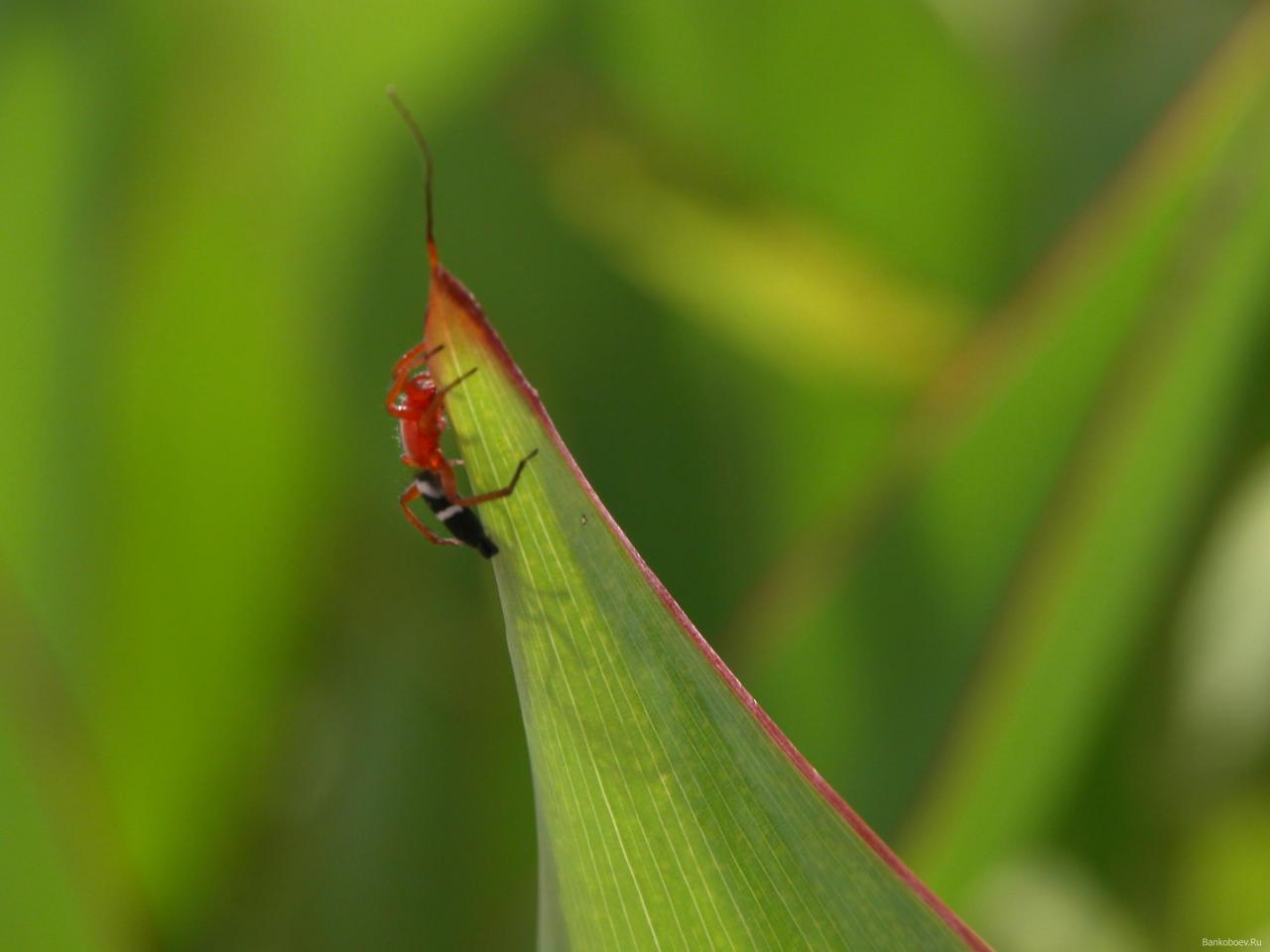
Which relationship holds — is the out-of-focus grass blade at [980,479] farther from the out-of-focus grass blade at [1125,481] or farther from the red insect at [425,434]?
the red insect at [425,434]

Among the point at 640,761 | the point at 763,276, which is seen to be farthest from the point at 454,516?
the point at 763,276

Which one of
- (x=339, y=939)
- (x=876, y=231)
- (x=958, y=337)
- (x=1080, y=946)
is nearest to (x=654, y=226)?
(x=876, y=231)

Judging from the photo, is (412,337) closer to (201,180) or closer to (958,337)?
(201,180)

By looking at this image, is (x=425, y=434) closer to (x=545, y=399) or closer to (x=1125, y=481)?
(x=545, y=399)

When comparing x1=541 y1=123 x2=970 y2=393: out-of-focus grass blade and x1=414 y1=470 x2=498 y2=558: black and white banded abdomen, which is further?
x1=541 y1=123 x2=970 y2=393: out-of-focus grass blade

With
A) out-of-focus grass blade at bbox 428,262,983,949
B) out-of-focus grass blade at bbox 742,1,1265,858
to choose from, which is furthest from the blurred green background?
out-of-focus grass blade at bbox 428,262,983,949

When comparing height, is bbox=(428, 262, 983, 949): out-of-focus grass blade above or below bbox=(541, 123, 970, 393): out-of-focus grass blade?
below


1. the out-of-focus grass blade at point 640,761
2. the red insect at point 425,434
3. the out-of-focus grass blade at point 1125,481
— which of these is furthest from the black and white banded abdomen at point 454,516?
the out-of-focus grass blade at point 1125,481

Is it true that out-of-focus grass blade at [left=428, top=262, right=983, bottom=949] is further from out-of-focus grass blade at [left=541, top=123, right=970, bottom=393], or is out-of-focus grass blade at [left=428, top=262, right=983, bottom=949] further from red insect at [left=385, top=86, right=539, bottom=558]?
out-of-focus grass blade at [left=541, top=123, right=970, bottom=393]
